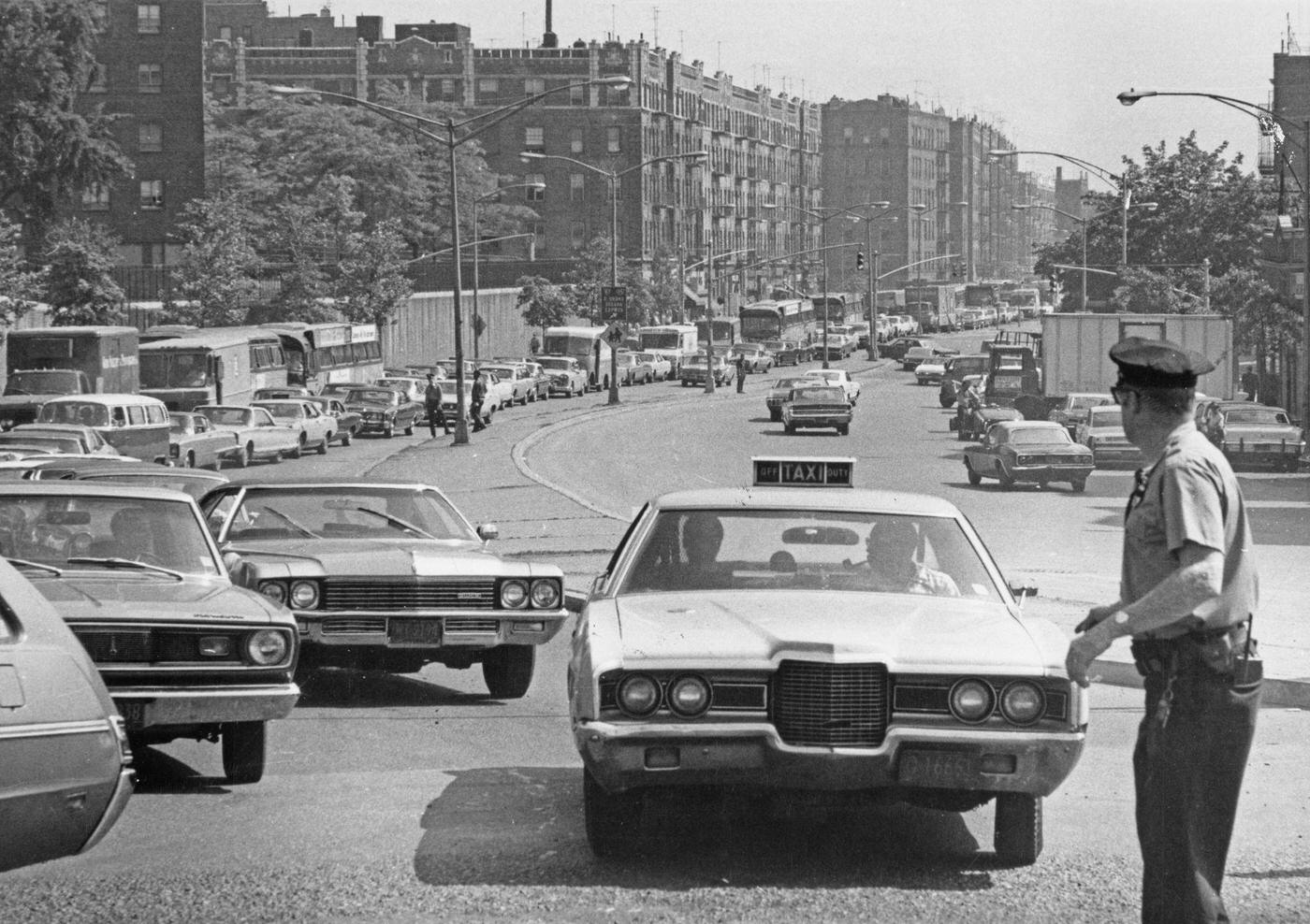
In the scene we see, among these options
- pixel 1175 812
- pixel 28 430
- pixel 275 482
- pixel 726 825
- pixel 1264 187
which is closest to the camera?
pixel 1175 812

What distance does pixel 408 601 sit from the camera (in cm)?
1283

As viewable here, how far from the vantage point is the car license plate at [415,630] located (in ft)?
41.9

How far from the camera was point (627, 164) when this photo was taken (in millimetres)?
153875

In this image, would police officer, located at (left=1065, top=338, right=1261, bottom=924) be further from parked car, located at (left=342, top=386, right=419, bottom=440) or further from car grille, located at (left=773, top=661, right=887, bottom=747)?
parked car, located at (left=342, top=386, right=419, bottom=440)

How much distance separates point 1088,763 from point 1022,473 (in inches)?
1169

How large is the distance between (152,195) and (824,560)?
329ft

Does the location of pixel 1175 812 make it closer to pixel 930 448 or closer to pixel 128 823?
pixel 128 823

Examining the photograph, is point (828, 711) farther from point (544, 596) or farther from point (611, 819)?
point (544, 596)

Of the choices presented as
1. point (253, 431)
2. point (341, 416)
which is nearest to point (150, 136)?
point (341, 416)

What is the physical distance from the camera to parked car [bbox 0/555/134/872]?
20.5 feet

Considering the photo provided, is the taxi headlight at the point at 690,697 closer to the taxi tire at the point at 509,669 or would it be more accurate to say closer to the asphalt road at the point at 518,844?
the asphalt road at the point at 518,844

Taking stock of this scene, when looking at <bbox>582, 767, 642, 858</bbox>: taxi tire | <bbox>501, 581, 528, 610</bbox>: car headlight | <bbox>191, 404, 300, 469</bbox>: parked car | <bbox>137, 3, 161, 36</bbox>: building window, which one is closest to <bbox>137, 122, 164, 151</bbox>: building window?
<bbox>137, 3, 161, 36</bbox>: building window

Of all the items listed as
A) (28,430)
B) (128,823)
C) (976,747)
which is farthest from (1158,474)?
(28,430)

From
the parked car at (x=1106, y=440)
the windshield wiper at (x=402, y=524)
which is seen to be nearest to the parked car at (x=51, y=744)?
the windshield wiper at (x=402, y=524)
